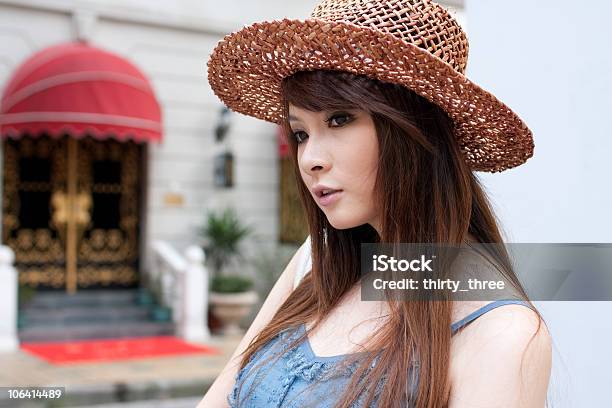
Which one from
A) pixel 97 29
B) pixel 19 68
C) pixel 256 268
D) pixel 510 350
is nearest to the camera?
pixel 510 350

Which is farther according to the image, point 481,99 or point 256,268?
point 256,268

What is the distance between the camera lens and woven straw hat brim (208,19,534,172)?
1.14 m

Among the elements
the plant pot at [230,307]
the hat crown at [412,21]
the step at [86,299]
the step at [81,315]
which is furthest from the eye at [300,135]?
the step at [86,299]

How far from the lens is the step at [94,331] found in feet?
27.8

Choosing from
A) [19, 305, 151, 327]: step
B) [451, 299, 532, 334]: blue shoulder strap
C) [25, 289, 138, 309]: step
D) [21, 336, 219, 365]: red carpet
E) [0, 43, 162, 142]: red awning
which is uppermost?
[0, 43, 162, 142]: red awning

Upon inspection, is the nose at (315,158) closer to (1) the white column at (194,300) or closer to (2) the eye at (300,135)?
(2) the eye at (300,135)

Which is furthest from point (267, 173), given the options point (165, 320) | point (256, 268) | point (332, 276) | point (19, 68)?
point (332, 276)

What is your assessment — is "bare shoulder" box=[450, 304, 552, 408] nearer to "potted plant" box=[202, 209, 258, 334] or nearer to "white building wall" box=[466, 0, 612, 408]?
"white building wall" box=[466, 0, 612, 408]

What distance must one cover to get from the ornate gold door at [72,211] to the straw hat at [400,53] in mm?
8835

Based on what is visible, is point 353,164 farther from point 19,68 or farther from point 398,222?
point 19,68

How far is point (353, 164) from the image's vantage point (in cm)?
122

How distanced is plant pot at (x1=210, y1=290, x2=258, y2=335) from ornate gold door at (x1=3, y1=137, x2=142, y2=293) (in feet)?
4.64

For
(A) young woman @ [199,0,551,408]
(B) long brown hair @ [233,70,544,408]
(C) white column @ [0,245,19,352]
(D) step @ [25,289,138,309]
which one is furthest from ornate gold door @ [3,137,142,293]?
(B) long brown hair @ [233,70,544,408]

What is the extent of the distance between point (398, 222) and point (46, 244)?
9194 millimetres
